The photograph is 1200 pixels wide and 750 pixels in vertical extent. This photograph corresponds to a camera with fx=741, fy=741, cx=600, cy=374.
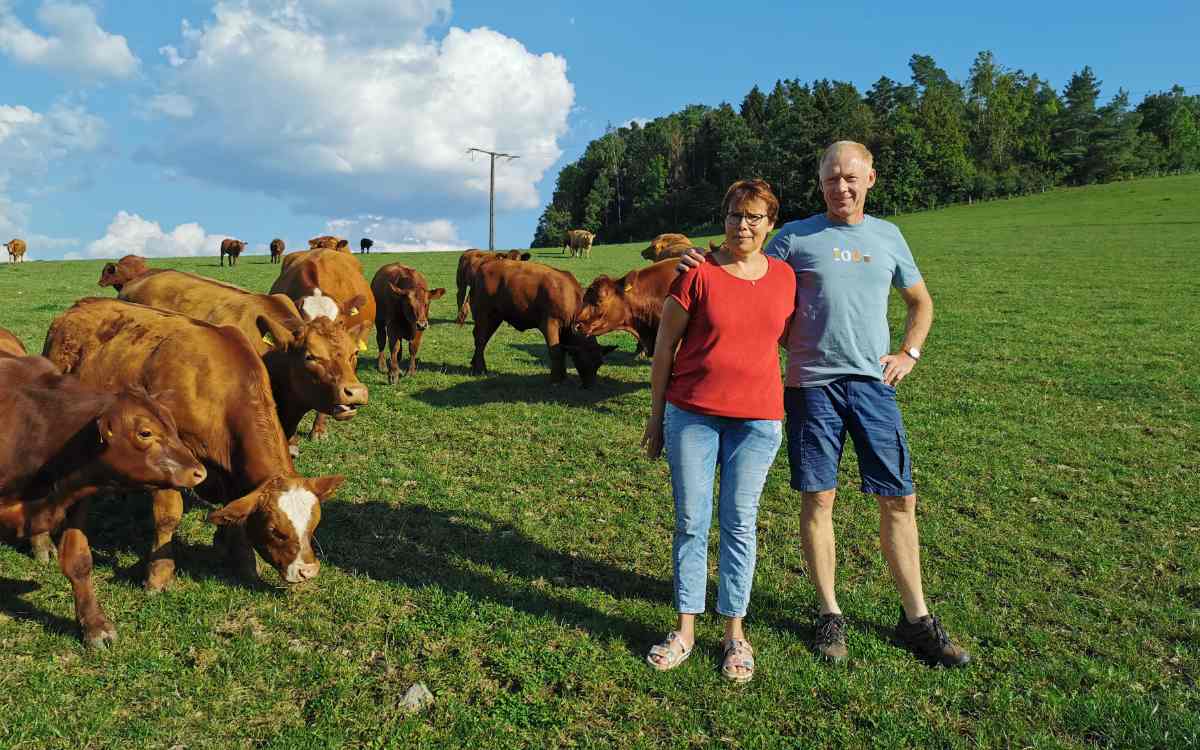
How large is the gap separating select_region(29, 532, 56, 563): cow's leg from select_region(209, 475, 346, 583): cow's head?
1926 mm

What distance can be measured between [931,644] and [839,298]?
2.17 meters

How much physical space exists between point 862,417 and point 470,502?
394cm

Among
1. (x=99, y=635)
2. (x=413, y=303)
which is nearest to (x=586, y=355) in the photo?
(x=413, y=303)

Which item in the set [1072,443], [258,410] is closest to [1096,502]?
[1072,443]

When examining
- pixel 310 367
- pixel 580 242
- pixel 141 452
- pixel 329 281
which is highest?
pixel 580 242

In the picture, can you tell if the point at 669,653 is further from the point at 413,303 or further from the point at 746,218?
the point at 413,303

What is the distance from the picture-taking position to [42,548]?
5.54 metres

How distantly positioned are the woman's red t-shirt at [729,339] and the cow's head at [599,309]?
6536 mm

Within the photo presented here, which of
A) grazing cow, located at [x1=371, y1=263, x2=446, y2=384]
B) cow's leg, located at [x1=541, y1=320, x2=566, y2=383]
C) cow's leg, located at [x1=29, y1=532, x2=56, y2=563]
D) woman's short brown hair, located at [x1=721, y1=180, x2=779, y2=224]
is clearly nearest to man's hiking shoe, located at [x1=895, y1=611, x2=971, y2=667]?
woman's short brown hair, located at [x1=721, y1=180, x2=779, y2=224]

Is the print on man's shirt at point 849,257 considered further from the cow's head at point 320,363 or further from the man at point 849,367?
the cow's head at point 320,363

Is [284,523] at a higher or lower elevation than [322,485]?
lower

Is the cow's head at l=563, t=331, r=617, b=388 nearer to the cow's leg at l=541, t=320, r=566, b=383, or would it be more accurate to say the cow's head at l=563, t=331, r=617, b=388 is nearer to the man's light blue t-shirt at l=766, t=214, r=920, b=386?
the cow's leg at l=541, t=320, r=566, b=383

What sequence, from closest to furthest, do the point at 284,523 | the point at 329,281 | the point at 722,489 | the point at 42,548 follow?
1. the point at 722,489
2. the point at 284,523
3. the point at 42,548
4. the point at 329,281

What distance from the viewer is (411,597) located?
5.14 m
